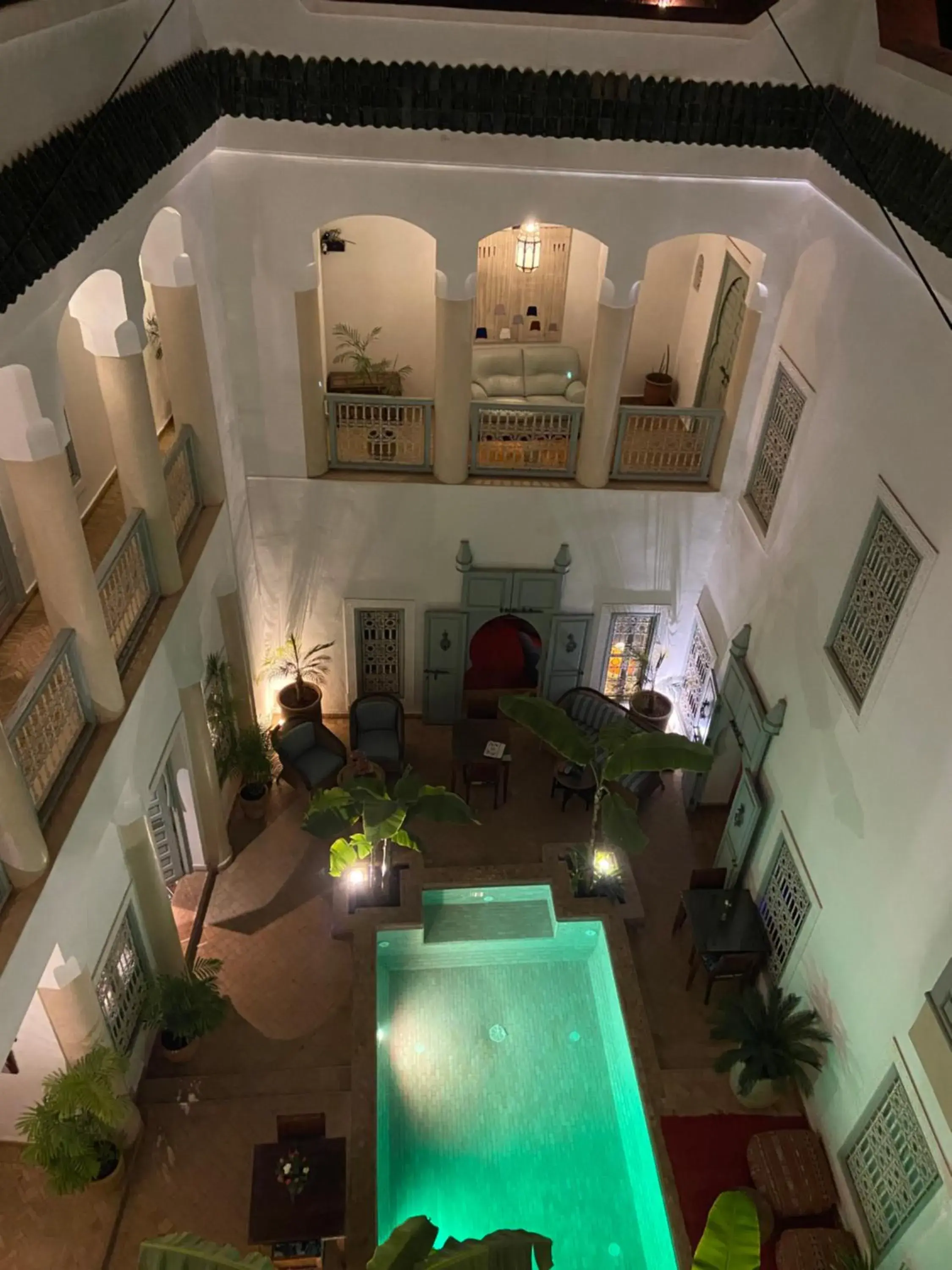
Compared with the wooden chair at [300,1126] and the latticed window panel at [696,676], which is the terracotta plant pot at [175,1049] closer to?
the wooden chair at [300,1126]

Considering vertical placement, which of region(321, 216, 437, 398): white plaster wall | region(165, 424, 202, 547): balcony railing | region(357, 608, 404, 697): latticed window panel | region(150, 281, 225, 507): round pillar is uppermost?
region(321, 216, 437, 398): white plaster wall

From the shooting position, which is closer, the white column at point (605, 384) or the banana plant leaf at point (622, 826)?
the banana plant leaf at point (622, 826)

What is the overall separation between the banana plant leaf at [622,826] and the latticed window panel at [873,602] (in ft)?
8.87

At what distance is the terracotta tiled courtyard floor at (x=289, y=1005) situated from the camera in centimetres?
817

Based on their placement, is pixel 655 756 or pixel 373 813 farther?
pixel 373 813

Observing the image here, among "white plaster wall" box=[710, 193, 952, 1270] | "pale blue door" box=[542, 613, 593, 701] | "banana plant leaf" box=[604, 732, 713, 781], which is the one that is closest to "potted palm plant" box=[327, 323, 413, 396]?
"pale blue door" box=[542, 613, 593, 701]

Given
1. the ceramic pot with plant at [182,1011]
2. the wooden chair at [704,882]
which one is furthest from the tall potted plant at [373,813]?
the wooden chair at [704,882]

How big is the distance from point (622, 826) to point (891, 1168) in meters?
3.63

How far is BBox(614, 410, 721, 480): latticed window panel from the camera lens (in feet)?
35.8

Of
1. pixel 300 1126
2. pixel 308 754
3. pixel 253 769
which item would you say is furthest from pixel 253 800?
pixel 300 1126

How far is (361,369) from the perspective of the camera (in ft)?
40.2

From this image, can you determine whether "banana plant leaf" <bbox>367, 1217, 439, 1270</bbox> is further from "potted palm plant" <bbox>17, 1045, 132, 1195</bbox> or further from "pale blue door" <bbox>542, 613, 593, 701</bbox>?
"pale blue door" <bbox>542, 613, 593, 701</bbox>

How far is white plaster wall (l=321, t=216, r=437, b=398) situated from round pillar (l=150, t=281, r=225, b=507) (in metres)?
3.67

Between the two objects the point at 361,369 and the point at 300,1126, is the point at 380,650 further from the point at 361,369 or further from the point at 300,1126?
the point at 300,1126
